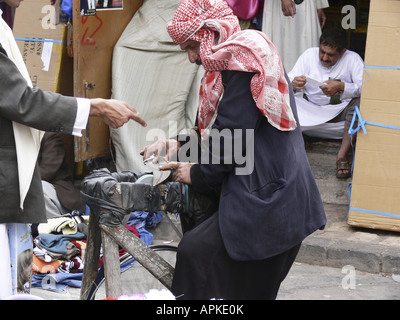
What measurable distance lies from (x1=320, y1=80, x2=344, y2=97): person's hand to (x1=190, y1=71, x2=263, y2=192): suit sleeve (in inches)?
129

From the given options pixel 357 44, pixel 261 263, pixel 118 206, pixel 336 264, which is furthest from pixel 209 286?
pixel 357 44

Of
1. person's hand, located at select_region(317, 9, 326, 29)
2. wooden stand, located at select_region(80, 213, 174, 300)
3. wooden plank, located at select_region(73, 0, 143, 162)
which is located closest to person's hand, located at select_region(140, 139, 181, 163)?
wooden stand, located at select_region(80, 213, 174, 300)

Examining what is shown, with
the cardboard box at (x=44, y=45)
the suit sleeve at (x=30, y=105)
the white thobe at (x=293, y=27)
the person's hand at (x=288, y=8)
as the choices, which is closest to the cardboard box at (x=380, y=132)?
the person's hand at (x=288, y=8)

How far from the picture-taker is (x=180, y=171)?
307 cm

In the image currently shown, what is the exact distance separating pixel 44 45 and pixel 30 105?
3729mm

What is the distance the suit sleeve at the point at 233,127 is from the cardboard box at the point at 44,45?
363cm

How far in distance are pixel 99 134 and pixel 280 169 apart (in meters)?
3.46

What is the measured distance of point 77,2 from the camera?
18.6 feet

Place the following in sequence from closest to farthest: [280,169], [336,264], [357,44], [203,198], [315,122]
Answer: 1. [280,169]
2. [203,198]
3. [336,264]
4. [315,122]
5. [357,44]

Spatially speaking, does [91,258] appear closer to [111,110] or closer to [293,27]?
[111,110]

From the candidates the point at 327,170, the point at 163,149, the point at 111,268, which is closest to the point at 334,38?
the point at 327,170

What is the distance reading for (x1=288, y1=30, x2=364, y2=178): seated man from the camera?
238 inches

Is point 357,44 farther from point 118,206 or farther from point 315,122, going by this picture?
point 118,206

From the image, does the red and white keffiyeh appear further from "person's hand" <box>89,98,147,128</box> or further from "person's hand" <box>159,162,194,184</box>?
"person's hand" <box>89,98,147,128</box>
